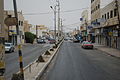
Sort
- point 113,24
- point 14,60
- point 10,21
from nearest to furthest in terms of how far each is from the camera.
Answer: point 10,21 → point 14,60 → point 113,24

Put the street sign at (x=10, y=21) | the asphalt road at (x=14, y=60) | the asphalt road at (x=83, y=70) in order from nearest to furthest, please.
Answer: the street sign at (x=10, y=21) < the asphalt road at (x=83, y=70) < the asphalt road at (x=14, y=60)

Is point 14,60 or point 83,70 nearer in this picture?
point 83,70

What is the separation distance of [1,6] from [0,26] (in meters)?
0.56

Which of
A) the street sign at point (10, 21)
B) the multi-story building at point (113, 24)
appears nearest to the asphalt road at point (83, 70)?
the street sign at point (10, 21)

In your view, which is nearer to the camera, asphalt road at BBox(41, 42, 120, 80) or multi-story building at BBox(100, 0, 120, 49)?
asphalt road at BBox(41, 42, 120, 80)

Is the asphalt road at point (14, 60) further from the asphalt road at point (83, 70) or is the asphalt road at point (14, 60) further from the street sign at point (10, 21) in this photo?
the street sign at point (10, 21)

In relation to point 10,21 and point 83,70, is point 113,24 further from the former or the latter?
point 10,21

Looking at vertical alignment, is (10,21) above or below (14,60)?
above

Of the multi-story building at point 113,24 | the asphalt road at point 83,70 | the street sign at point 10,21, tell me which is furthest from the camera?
the multi-story building at point 113,24

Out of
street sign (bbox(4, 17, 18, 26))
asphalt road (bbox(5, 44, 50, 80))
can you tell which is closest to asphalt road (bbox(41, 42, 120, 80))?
asphalt road (bbox(5, 44, 50, 80))

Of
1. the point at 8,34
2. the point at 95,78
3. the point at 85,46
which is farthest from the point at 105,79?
the point at 8,34

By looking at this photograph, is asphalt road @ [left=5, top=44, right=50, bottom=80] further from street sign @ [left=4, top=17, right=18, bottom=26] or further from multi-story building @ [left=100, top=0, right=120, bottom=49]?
multi-story building @ [left=100, top=0, right=120, bottom=49]

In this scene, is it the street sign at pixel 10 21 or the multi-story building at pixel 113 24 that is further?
the multi-story building at pixel 113 24

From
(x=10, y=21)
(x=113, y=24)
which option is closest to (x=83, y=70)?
(x=10, y=21)
